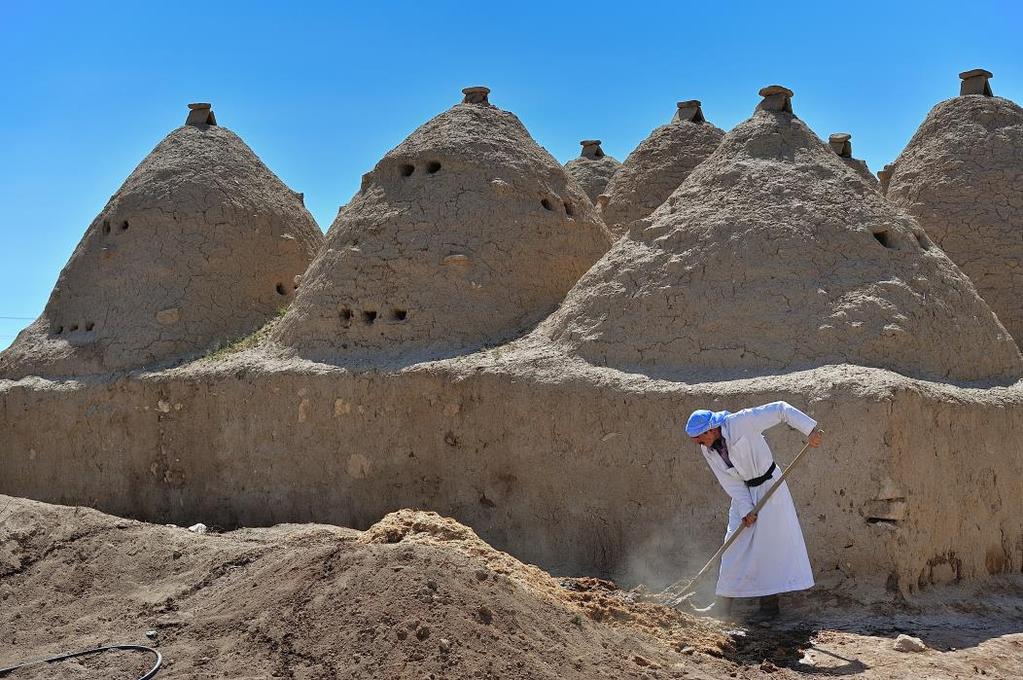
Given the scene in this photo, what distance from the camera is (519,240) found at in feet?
36.4

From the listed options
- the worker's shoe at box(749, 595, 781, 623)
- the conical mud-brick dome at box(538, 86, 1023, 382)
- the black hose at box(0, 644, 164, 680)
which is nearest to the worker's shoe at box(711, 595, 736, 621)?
the worker's shoe at box(749, 595, 781, 623)

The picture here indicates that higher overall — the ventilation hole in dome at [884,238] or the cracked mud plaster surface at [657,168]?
the cracked mud plaster surface at [657,168]

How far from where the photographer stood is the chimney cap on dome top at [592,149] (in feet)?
61.8

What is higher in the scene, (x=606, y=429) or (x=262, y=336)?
(x=262, y=336)

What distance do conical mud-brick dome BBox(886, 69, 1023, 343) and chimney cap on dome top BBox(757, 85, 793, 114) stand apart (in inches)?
104

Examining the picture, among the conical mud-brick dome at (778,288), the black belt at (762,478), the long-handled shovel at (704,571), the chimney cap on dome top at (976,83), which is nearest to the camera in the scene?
the long-handled shovel at (704,571)

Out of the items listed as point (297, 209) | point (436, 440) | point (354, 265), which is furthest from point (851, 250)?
point (297, 209)

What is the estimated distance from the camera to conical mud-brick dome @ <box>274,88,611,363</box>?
1065cm

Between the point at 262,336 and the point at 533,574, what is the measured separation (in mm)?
5603

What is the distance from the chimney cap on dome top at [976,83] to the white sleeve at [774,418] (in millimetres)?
7921

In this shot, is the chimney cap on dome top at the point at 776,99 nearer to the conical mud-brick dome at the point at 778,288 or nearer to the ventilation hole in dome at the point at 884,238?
the conical mud-brick dome at the point at 778,288

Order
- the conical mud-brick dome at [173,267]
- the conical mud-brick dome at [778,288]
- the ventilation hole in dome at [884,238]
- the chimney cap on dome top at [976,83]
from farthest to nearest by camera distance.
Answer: the chimney cap on dome top at [976,83] < the conical mud-brick dome at [173,267] < the ventilation hole in dome at [884,238] < the conical mud-brick dome at [778,288]

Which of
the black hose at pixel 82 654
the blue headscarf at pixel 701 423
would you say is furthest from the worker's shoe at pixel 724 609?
the black hose at pixel 82 654

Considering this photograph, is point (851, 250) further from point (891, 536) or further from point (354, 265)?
point (354, 265)
